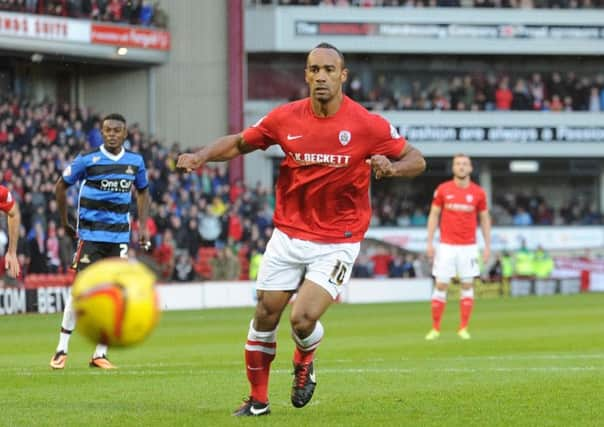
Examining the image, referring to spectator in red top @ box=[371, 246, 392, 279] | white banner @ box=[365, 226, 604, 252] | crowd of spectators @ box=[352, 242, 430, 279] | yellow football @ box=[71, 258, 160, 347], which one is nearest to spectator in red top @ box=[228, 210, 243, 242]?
crowd of spectators @ box=[352, 242, 430, 279]

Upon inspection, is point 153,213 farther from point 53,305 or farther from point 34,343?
point 34,343

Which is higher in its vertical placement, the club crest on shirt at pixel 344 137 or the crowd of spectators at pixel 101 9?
the crowd of spectators at pixel 101 9

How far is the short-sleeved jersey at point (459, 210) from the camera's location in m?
19.9

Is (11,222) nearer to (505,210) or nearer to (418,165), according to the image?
(418,165)

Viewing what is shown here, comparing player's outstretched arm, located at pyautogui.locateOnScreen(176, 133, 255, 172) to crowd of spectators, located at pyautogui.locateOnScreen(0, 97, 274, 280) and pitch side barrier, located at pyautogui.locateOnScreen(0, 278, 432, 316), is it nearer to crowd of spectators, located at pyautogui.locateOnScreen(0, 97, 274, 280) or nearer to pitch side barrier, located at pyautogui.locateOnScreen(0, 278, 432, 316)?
pitch side barrier, located at pyautogui.locateOnScreen(0, 278, 432, 316)

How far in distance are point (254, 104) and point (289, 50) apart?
2.29 m

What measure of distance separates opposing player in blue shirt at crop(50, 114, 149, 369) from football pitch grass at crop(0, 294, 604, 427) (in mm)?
1114

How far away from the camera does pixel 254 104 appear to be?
49438 mm

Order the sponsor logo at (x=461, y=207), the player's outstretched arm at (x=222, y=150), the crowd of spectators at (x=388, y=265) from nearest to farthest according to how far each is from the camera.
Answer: the player's outstretched arm at (x=222, y=150) → the sponsor logo at (x=461, y=207) → the crowd of spectators at (x=388, y=265)

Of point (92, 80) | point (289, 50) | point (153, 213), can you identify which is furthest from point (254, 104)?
Result: point (153, 213)

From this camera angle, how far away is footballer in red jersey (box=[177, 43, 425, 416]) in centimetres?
974

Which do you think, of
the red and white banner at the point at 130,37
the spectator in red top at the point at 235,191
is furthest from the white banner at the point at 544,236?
the red and white banner at the point at 130,37

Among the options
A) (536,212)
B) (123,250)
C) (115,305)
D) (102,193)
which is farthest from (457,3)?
(115,305)

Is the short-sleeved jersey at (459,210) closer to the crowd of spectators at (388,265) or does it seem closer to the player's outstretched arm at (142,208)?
the player's outstretched arm at (142,208)
